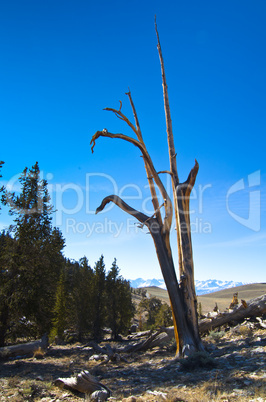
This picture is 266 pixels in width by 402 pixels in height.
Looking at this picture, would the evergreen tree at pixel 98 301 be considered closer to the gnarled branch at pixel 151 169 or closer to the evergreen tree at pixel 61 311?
the evergreen tree at pixel 61 311

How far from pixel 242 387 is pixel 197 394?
2.52 feet

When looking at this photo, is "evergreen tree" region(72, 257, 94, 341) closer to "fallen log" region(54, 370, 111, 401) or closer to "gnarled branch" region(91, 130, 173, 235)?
"gnarled branch" region(91, 130, 173, 235)

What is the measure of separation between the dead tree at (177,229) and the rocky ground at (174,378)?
0.93 meters

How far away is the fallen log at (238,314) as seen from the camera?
1055 cm

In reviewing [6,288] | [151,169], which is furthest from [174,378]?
[6,288]

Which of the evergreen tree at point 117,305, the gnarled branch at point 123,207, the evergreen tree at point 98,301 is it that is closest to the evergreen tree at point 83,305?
the evergreen tree at point 98,301

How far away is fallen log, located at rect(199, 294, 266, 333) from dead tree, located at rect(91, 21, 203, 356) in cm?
359

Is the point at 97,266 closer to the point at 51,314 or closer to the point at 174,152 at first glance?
the point at 51,314

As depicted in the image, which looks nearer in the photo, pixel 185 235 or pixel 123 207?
pixel 185 235

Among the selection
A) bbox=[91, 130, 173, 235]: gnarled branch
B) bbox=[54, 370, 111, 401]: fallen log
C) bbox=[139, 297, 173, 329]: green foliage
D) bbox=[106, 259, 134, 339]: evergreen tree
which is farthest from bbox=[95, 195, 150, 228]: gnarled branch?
bbox=[106, 259, 134, 339]: evergreen tree

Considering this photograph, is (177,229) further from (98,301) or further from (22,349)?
(98,301)

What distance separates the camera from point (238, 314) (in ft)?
35.4

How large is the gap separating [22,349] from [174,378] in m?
8.35

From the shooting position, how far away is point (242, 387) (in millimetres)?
4406
